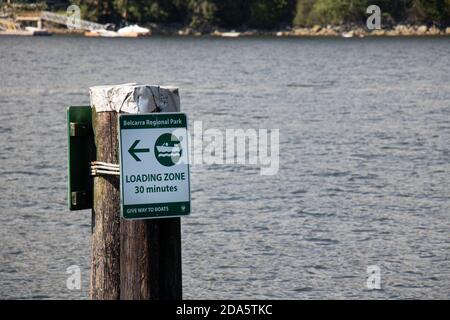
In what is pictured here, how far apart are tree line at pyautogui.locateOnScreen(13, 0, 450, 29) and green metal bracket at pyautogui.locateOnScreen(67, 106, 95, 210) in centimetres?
12693

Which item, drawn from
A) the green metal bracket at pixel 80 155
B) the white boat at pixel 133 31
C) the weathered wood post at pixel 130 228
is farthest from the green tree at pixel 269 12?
the weathered wood post at pixel 130 228

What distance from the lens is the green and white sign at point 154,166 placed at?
6.50 meters

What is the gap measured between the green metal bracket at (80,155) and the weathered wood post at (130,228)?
0.12 metres

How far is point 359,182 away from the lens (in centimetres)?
2728

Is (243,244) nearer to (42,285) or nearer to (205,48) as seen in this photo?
(42,285)

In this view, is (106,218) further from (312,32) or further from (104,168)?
(312,32)

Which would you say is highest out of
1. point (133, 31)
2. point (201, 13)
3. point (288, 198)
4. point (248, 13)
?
point (201, 13)

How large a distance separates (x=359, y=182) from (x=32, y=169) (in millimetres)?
7285

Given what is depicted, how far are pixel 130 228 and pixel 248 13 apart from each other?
14842cm

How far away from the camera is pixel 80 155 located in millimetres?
6965
